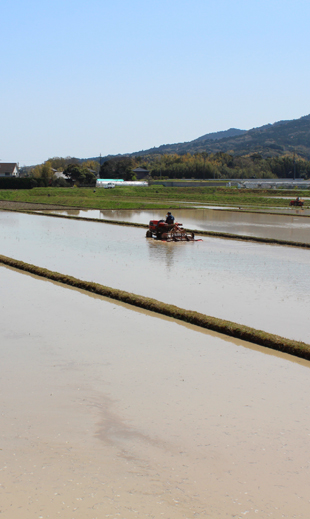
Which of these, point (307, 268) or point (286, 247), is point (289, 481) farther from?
point (286, 247)

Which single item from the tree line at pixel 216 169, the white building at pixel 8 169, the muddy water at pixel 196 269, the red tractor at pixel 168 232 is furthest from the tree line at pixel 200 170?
the muddy water at pixel 196 269

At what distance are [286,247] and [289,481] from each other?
18742mm

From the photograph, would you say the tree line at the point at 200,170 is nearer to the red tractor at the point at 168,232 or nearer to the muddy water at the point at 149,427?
the red tractor at the point at 168,232

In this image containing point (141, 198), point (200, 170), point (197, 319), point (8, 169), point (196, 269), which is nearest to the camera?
point (197, 319)

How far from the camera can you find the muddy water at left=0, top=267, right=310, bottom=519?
15.4 feet

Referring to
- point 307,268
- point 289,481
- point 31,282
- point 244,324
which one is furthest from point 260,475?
point 307,268

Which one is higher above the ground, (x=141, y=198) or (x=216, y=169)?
(x=216, y=169)

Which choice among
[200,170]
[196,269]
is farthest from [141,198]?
[200,170]

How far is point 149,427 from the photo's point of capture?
589 centimetres

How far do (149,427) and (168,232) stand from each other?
61.9 ft

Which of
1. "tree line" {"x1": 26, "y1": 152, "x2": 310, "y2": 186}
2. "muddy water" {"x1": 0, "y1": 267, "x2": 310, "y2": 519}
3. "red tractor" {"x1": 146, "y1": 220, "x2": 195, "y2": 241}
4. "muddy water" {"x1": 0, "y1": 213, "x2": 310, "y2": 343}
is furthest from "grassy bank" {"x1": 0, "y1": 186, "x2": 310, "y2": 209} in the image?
"muddy water" {"x1": 0, "y1": 267, "x2": 310, "y2": 519}

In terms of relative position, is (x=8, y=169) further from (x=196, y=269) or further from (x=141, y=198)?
(x=196, y=269)

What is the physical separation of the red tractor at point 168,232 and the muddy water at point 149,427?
15076 mm

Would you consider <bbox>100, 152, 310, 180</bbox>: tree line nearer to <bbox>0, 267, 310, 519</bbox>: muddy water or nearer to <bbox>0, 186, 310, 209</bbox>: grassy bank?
<bbox>0, 186, 310, 209</bbox>: grassy bank
